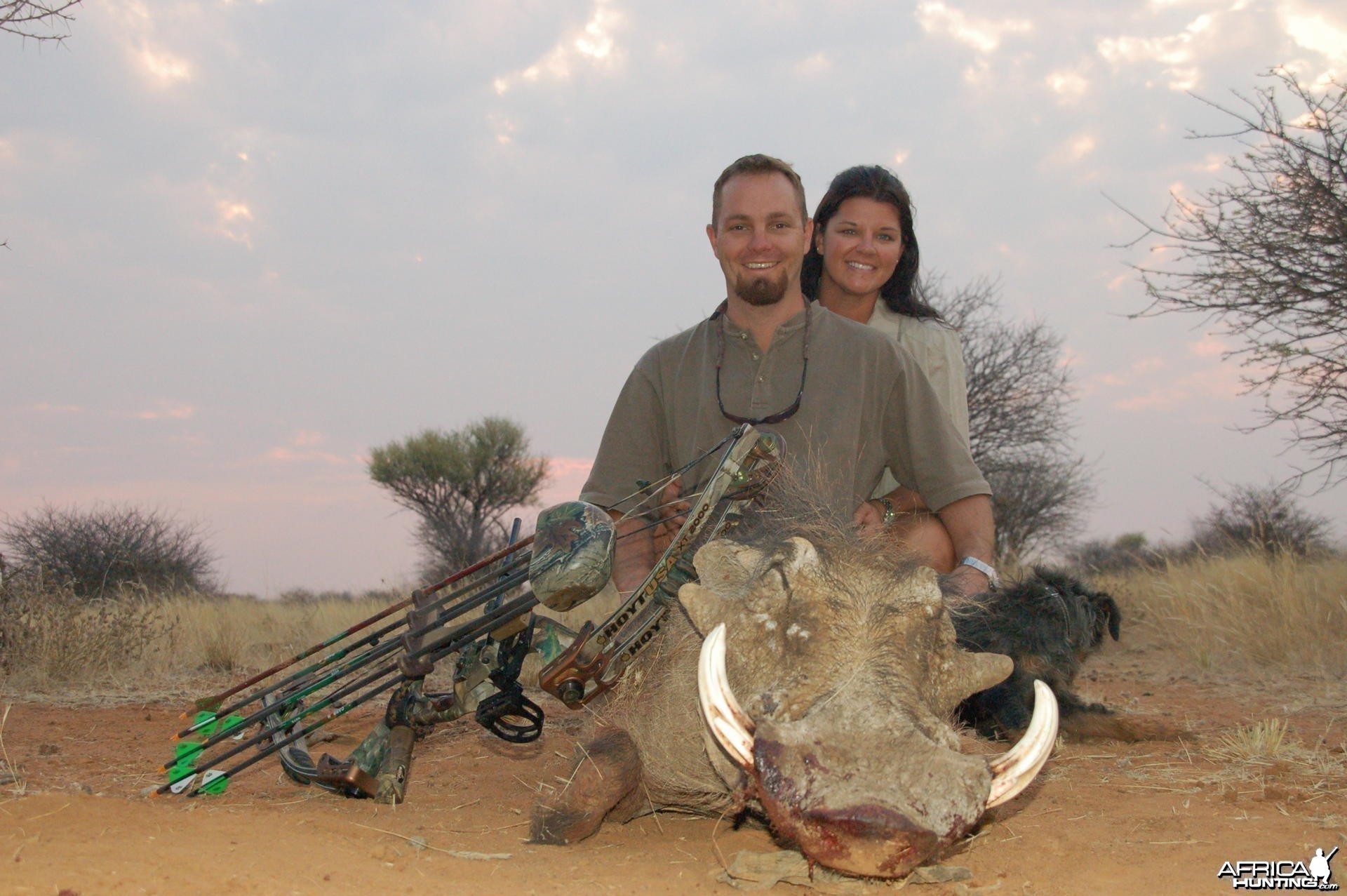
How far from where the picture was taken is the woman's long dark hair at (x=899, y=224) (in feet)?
16.7

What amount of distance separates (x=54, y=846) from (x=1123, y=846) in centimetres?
265

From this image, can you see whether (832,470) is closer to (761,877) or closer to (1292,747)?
(761,877)

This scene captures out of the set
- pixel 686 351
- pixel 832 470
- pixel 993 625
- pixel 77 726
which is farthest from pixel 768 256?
pixel 77 726

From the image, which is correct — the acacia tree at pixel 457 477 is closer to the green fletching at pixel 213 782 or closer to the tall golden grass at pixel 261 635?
the tall golden grass at pixel 261 635

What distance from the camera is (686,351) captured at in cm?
412

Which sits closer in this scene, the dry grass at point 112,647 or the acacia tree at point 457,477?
the dry grass at point 112,647

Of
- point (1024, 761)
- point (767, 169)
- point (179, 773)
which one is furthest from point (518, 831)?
point (767, 169)

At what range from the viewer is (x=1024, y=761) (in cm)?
210

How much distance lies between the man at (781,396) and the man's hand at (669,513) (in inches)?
1.9

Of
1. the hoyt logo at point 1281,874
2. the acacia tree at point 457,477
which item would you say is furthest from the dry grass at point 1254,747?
the acacia tree at point 457,477

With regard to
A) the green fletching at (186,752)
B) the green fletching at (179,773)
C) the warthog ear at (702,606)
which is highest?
the warthog ear at (702,606)

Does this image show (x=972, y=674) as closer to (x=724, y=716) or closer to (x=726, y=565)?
(x=726, y=565)

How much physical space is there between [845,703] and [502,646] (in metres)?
1.49

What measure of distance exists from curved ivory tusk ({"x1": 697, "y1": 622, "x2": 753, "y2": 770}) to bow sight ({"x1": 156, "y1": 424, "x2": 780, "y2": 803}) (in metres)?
0.71
